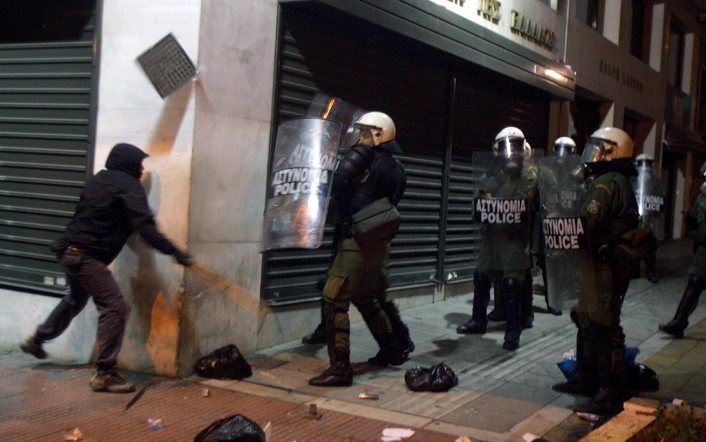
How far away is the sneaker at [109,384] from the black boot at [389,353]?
202 cm

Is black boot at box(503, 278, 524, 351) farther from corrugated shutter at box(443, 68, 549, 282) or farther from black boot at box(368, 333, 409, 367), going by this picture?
corrugated shutter at box(443, 68, 549, 282)

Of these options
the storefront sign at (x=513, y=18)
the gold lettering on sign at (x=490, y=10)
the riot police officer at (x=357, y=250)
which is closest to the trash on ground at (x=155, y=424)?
the riot police officer at (x=357, y=250)

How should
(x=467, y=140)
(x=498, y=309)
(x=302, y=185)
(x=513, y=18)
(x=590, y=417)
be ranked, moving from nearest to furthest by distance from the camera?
(x=590, y=417), (x=302, y=185), (x=498, y=309), (x=467, y=140), (x=513, y=18)

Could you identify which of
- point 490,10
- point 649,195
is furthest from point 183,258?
point 649,195

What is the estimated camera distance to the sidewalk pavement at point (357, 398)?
197 inches

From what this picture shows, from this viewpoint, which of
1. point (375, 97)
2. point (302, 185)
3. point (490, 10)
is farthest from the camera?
point (490, 10)

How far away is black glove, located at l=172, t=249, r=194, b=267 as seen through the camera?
5539 mm

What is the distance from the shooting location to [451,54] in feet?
29.5

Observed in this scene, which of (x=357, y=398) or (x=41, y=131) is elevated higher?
(x=41, y=131)

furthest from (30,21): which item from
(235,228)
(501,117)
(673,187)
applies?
(673,187)

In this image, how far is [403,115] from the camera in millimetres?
8891

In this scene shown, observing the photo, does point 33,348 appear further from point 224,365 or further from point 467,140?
point 467,140

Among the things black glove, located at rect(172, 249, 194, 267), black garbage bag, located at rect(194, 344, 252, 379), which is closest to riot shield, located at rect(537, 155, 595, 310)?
black garbage bag, located at rect(194, 344, 252, 379)

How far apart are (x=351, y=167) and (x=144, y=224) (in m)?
1.57
